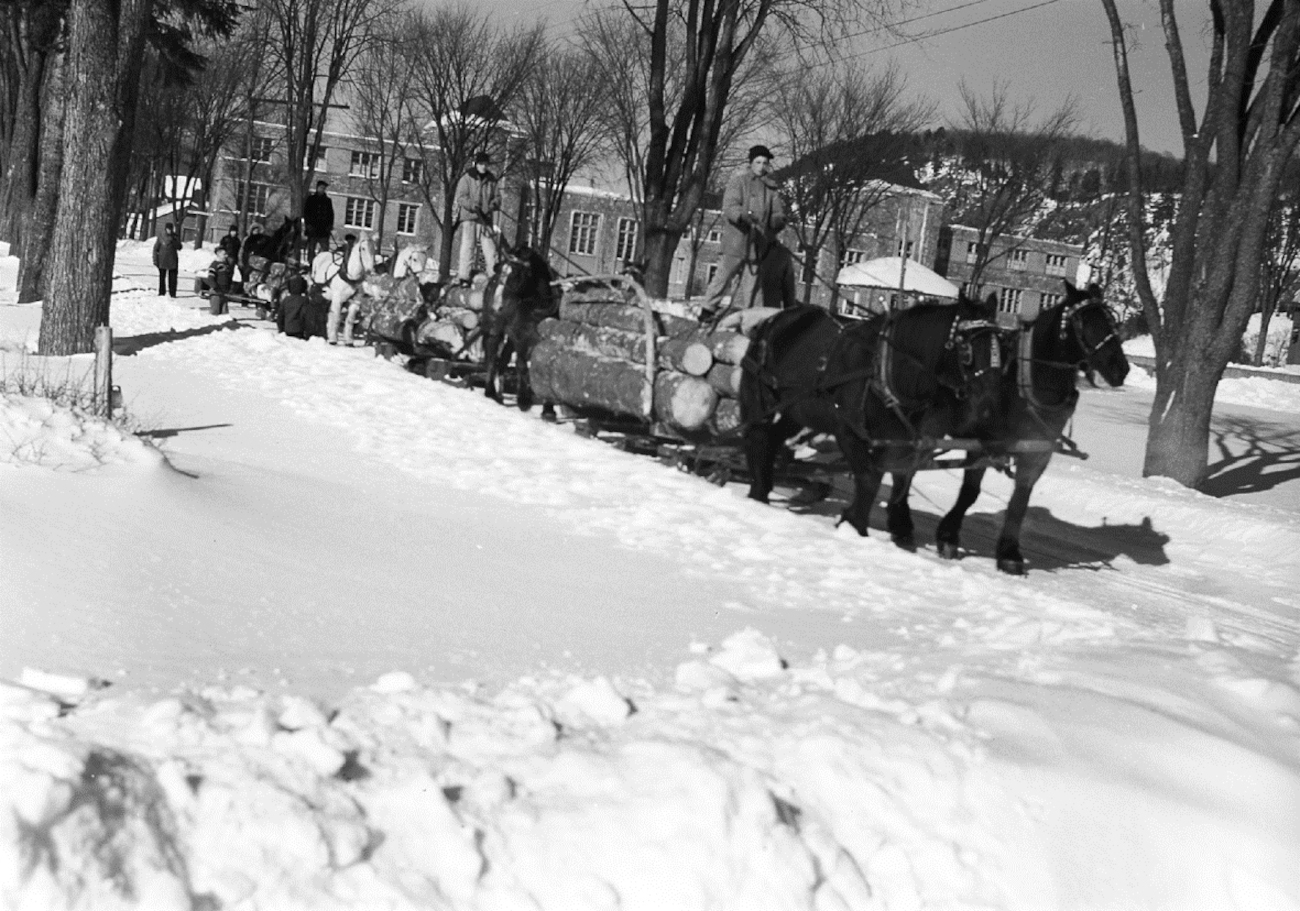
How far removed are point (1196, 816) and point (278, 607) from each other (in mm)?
3743

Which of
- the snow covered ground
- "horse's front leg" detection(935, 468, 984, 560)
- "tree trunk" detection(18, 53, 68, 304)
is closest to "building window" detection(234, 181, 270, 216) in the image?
"tree trunk" detection(18, 53, 68, 304)

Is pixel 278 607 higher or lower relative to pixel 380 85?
lower

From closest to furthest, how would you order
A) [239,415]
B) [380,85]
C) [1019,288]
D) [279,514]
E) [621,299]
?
[279,514] < [239,415] < [621,299] < [380,85] < [1019,288]

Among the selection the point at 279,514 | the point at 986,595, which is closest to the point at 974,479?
the point at 986,595

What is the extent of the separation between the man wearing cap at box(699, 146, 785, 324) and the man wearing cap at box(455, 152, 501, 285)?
4770mm

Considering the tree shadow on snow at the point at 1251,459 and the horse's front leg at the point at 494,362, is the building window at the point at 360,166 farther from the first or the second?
the horse's front leg at the point at 494,362

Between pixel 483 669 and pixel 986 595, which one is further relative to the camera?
pixel 986 595

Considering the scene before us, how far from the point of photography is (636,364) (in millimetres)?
11766

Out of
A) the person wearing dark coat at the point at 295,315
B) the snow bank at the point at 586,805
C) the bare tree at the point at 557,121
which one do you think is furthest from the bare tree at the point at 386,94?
the snow bank at the point at 586,805

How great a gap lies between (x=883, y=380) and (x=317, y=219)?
58.3ft

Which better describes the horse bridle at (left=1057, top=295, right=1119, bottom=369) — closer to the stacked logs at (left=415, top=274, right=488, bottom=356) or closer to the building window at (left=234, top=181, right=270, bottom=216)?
the stacked logs at (left=415, top=274, right=488, bottom=356)

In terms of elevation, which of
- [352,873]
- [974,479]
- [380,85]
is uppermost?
[380,85]

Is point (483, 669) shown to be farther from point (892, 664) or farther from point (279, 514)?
point (279, 514)

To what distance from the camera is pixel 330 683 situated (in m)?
4.84
